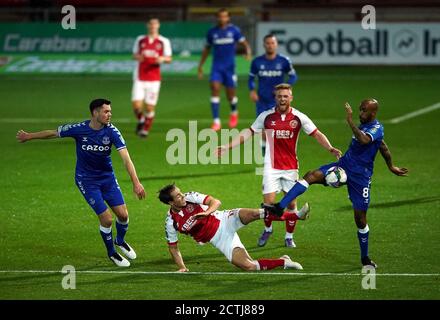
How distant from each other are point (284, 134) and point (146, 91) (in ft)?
35.4

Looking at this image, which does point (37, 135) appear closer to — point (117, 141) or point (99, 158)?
point (99, 158)

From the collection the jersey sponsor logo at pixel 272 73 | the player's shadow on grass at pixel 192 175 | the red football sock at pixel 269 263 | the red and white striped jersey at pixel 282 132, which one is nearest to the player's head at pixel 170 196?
the red football sock at pixel 269 263

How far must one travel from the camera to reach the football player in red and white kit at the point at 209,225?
41.8 ft

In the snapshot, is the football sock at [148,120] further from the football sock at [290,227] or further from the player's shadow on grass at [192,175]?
the football sock at [290,227]

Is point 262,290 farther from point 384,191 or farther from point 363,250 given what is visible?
point 384,191

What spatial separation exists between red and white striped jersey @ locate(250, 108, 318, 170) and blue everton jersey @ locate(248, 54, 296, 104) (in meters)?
5.35

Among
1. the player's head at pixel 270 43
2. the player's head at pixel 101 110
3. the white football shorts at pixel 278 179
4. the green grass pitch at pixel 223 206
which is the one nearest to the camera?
the green grass pitch at pixel 223 206

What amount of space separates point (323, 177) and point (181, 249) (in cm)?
257

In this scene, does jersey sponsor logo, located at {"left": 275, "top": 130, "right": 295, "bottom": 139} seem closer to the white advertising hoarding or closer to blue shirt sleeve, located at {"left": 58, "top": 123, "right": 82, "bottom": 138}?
blue shirt sleeve, located at {"left": 58, "top": 123, "right": 82, "bottom": 138}

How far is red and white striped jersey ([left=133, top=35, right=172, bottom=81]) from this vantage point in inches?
977

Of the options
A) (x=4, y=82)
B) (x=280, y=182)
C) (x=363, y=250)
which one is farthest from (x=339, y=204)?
(x=4, y=82)

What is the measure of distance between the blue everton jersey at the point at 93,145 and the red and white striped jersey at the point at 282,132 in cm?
219

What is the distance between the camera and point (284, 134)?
567 inches

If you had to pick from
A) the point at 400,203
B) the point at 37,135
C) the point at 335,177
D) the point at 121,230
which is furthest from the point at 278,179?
the point at 400,203
